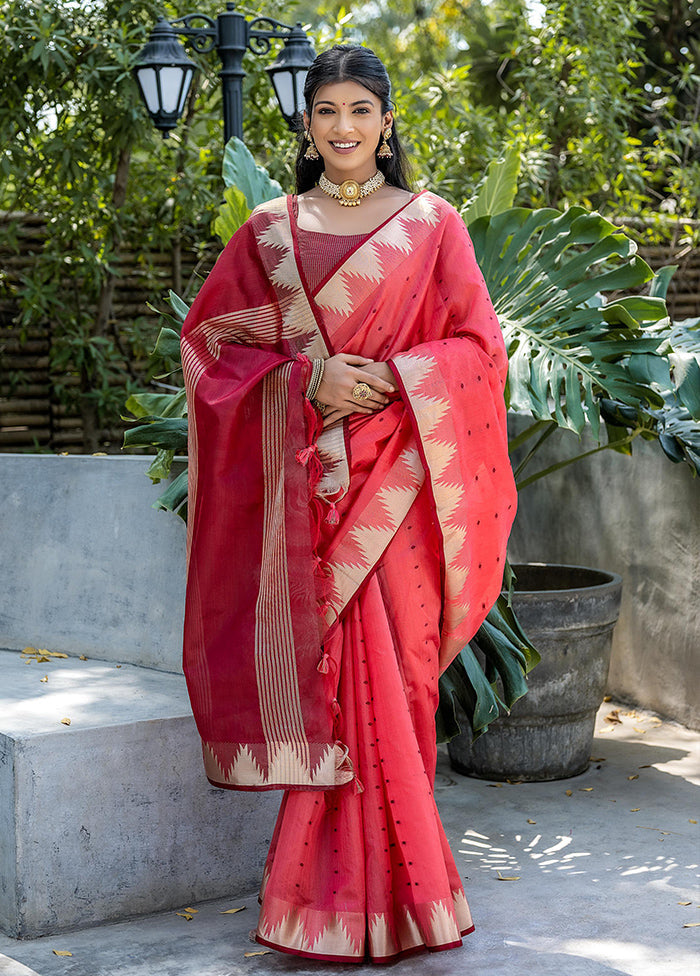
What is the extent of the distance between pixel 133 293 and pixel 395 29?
584 inches

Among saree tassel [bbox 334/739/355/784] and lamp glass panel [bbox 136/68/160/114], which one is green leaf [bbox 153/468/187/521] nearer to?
saree tassel [bbox 334/739/355/784]

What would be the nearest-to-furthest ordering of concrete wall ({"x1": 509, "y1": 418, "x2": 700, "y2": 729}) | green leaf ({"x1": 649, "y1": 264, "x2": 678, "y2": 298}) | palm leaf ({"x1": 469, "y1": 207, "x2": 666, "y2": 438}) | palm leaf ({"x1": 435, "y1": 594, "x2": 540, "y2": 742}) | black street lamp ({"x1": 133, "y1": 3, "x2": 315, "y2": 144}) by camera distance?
palm leaf ({"x1": 435, "y1": 594, "x2": 540, "y2": 742}) < palm leaf ({"x1": 469, "y1": 207, "x2": 666, "y2": 438}) < green leaf ({"x1": 649, "y1": 264, "x2": 678, "y2": 298}) < concrete wall ({"x1": 509, "y1": 418, "x2": 700, "y2": 729}) < black street lamp ({"x1": 133, "y1": 3, "x2": 315, "y2": 144})

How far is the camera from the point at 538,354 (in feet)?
11.2

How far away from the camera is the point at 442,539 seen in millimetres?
2344

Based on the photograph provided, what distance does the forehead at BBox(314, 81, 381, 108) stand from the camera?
233cm

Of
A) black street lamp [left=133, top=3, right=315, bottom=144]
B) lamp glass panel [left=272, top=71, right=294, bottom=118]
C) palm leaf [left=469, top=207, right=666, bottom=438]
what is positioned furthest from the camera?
lamp glass panel [left=272, top=71, right=294, bottom=118]

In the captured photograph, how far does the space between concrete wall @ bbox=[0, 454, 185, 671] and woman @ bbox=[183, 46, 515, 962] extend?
912 millimetres

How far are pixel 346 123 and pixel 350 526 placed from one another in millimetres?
763

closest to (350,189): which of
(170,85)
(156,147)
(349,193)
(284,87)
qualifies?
(349,193)

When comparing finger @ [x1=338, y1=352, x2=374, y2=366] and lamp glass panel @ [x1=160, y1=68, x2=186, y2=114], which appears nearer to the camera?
finger @ [x1=338, y1=352, x2=374, y2=366]

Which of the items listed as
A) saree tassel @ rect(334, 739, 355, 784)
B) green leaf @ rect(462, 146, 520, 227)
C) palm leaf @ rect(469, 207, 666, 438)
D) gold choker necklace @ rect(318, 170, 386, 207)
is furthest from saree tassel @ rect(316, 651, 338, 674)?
green leaf @ rect(462, 146, 520, 227)

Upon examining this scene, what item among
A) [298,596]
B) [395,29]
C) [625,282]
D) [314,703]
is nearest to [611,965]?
[314,703]

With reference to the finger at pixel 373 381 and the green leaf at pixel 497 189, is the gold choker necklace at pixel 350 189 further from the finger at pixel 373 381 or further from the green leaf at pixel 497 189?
the green leaf at pixel 497 189

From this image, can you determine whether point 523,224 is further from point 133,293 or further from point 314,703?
point 133,293
